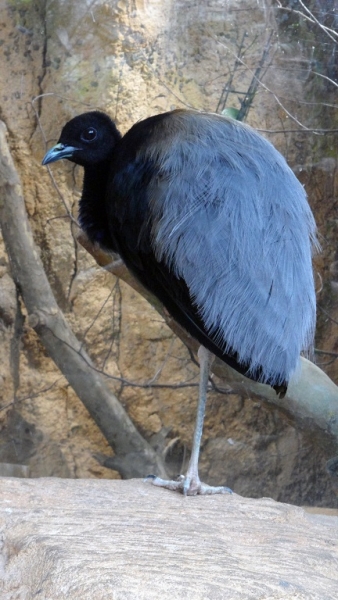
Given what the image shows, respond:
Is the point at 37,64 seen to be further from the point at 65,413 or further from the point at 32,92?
the point at 65,413

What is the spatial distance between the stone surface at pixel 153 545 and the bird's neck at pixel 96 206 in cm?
77

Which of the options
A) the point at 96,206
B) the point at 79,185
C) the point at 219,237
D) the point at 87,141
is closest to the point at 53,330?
the point at 79,185

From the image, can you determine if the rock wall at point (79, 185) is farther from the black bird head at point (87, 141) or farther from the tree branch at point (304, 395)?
the black bird head at point (87, 141)

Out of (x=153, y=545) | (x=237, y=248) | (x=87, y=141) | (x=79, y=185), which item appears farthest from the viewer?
(x=79, y=185)

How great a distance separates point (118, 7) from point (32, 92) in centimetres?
51

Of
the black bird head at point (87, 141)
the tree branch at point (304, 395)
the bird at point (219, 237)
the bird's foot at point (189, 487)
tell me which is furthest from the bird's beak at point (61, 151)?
the bird's foot at point (189, 487)

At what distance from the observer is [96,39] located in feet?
11.2

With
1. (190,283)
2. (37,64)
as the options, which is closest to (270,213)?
(190,283)

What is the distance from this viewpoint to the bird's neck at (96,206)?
2521 mm

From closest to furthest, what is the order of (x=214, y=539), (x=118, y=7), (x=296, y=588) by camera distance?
(x=296, y=588) → (x=214, y=539) → (x=118, y=7)

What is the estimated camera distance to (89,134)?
8.27 feet

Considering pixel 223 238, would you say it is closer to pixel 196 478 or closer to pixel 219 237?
pixel 219 237

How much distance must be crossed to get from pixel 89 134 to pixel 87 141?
0.9 inches

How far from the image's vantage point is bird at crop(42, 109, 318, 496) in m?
2.06
